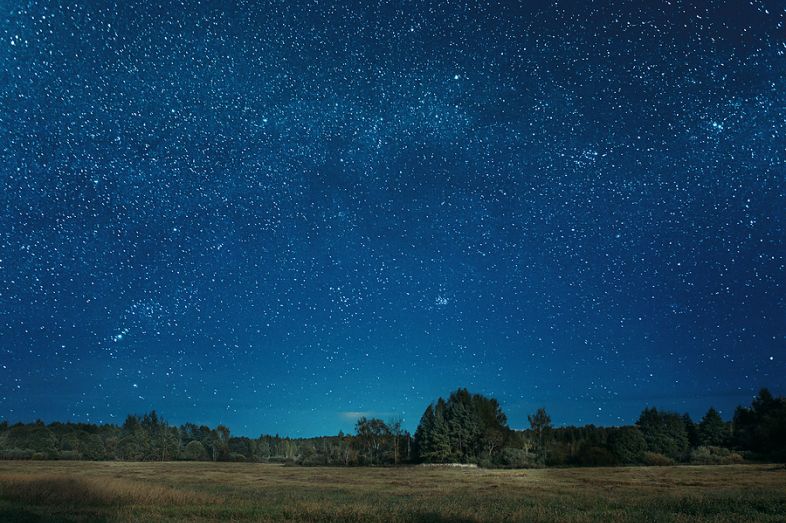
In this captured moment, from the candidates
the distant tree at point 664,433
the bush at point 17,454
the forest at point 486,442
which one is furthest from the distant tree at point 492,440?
the bush at point 17,454

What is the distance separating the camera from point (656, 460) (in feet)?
208

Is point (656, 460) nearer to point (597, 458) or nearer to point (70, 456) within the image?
point (597, 458)

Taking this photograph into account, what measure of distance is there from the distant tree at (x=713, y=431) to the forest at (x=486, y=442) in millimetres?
140

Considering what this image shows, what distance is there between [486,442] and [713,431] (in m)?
36.2

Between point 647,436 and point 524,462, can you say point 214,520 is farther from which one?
point 647,436

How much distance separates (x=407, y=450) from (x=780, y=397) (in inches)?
2585

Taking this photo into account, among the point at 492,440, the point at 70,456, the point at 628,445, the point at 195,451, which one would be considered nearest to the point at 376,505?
the point at 628,445

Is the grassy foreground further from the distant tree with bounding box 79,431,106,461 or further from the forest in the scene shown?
the distant tree with bounding box 79,431,106,461

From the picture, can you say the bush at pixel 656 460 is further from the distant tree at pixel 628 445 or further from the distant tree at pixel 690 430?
the distant tree at pixel 690 430

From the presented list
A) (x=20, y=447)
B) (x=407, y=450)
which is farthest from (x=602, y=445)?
(x=20, y=447)

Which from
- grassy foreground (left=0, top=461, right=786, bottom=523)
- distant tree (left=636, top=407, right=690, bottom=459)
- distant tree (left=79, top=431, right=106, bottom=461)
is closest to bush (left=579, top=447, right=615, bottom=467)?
distant tree (left=636, top=407, right=690, bottom=459)

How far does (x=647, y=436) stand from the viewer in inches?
2837

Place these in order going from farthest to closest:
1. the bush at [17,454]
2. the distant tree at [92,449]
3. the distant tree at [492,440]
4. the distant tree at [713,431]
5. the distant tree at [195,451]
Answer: the distant tree at [195,451] < the distant tree at [92,449] < the distant tree at [492,440] < the distant tree at [713,431] < the bush at [17,454]

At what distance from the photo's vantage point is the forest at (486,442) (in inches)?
2672
